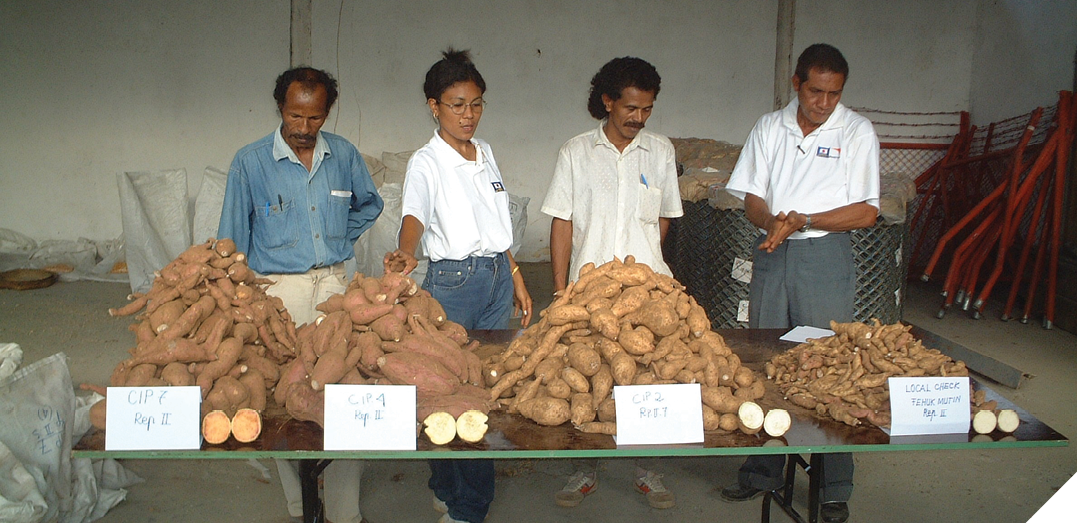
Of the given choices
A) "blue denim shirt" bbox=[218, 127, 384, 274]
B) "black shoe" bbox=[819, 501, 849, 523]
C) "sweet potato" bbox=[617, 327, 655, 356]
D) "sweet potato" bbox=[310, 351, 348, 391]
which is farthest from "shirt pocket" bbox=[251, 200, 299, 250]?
"black shoe" bbox=[819, 501, 849, 523]

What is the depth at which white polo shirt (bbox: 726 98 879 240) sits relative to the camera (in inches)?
108

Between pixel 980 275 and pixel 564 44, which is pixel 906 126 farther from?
pixel 564 44

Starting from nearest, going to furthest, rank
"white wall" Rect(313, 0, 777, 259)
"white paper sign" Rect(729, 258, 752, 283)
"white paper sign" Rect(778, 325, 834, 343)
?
"white paper sign" Rect(778, 325, 834, 343), "white paper sign" Rect(729, 258, 752, 283), "white wall" Rect(313, 0, 777, 259)

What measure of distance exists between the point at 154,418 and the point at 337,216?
4.39 feet

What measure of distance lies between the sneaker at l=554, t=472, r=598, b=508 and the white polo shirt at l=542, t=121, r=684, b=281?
90 cm

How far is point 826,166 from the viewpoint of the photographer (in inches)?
108

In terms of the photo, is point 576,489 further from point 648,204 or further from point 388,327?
point 388,327

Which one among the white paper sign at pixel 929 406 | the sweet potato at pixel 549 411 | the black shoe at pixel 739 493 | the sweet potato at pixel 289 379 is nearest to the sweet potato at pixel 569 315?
the sweet potato at pixel 549 411

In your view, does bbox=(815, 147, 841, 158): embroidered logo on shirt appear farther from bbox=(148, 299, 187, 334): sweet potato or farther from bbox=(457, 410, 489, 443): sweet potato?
bbox=(148, 299, 187, 334): sweet potato

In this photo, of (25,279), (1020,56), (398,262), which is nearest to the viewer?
(398,262)

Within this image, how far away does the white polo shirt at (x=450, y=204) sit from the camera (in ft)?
8.37

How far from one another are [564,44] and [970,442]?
6.12 metres

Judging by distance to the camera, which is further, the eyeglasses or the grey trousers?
the grey trousers

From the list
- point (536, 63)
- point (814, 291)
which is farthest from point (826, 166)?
point (536, 63)
